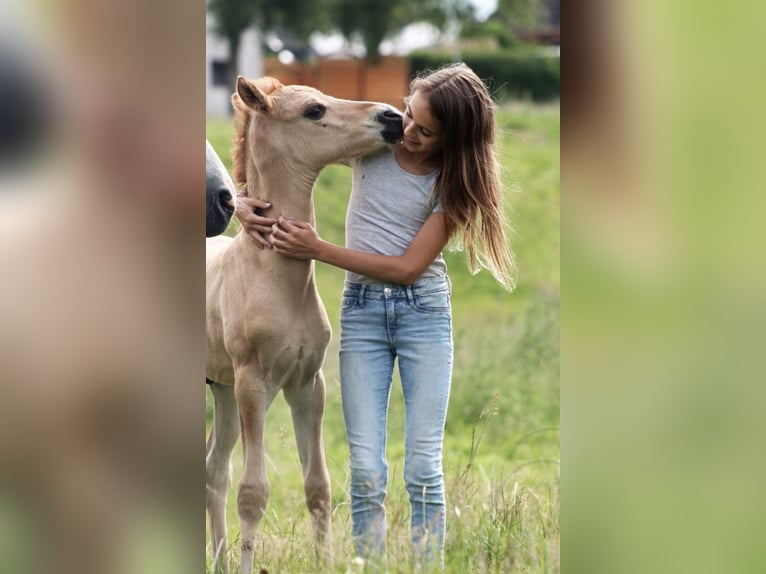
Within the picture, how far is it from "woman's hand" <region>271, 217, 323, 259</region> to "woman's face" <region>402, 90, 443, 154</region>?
0.49m

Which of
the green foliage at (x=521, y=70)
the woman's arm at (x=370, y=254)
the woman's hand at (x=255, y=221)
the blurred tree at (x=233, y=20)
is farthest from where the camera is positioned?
the blurred tree at (x=233, y=20)

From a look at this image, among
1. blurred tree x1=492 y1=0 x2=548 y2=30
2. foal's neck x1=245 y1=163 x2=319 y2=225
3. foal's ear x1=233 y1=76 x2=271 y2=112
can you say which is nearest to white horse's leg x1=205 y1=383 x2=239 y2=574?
foal's neck x1=245 y1=163 x2=319 y2=225

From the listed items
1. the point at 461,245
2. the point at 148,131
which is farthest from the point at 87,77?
the point at 461,245

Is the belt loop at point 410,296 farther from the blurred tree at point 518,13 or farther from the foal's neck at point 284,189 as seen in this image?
the blurred tree at point 518,13

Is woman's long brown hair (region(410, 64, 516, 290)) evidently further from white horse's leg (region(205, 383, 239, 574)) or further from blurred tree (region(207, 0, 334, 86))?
blurred tree (region(207, 0, 334, 86))

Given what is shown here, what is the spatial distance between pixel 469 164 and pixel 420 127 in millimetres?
216

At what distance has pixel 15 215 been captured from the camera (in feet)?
5.76

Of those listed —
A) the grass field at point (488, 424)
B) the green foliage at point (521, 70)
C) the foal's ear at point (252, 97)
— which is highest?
the green foliage at point (521, 70)

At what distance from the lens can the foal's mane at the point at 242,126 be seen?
3.61 m

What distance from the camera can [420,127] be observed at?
3600mm

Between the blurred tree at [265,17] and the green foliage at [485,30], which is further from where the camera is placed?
the green foliage at [485,30]

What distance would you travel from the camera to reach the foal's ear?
3475 millimetres

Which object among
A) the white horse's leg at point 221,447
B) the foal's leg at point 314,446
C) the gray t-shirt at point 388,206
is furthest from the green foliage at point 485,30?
the foal's leg at point 314,446

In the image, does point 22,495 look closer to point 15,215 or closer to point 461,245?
point 15,215
